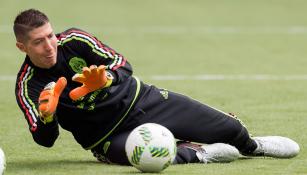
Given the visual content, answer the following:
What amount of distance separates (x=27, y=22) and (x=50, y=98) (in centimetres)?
93

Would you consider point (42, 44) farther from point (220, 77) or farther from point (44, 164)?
point (220, 77)

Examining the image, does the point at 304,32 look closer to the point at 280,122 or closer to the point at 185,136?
the point at 280,122

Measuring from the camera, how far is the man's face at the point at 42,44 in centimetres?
845

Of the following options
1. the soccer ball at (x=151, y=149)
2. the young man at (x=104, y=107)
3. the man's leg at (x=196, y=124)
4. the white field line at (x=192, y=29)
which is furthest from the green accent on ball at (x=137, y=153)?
the white field line at (x=192, y=29)

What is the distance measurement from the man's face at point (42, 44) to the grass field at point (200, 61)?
3.13 ft

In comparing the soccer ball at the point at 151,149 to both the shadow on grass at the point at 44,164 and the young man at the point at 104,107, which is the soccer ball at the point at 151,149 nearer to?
the young man at the point at 104,107

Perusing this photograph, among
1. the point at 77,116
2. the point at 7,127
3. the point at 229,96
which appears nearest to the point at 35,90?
the point at 77,116

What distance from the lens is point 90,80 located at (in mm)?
8164

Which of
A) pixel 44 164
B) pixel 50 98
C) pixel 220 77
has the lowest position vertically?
pixel 220 77

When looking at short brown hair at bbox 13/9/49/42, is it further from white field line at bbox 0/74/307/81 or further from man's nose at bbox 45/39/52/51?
white field line at bbox 0/74/307/81

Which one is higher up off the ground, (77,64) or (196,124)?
(77,64)

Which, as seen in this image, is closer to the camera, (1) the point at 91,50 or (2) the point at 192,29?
(1) the point at 91,50

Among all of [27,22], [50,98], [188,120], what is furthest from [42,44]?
[188,120]

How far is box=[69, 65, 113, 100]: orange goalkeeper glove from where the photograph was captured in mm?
8070
